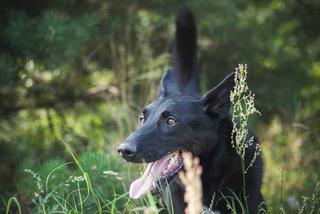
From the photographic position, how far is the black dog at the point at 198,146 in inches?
139

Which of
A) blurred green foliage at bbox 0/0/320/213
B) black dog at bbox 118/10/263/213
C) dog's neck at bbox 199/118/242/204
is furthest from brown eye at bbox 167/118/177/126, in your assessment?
blurred green foliage at bbox 0/0/320/213

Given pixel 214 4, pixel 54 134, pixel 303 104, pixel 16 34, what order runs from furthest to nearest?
pixel 303 104
pixel 54 134
pixel 214 4
pixel 16 34

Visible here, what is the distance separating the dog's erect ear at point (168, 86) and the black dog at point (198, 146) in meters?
0.16

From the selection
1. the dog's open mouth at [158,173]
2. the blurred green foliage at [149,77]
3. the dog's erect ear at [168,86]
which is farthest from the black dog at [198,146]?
the blurred green foliage at [149,77]

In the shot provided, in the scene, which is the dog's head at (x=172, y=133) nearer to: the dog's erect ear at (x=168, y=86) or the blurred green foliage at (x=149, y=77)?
the dog's erect ear at (x=168, y=86)

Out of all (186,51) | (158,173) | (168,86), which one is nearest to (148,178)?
(158,173)

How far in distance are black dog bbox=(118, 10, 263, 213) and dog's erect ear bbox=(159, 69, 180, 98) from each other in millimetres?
157

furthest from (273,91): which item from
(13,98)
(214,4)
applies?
(13,98)

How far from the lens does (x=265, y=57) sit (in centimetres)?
645

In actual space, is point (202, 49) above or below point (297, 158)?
above

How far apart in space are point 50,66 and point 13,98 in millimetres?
1200

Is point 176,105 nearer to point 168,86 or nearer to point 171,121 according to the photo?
point 171,121

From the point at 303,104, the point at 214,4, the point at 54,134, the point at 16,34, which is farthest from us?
the point at 303,104

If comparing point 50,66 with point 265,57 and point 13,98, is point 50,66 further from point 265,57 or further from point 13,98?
point 265,57
